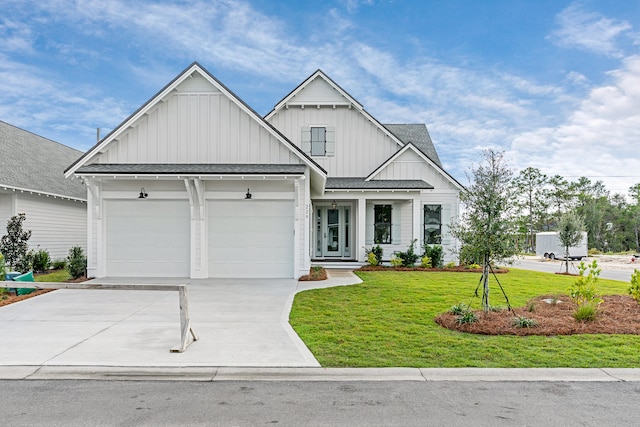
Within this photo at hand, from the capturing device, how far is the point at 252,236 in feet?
43.0

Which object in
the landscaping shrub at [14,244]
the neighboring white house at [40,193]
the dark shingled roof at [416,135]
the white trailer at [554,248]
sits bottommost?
the white trailer at [554,248]

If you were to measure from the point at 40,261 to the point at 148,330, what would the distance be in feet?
39.2

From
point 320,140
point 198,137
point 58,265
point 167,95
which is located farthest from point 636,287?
point 58,265

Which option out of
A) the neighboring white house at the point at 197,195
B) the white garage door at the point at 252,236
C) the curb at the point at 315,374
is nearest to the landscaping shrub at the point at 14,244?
the neighboring white house at the point at 197,195

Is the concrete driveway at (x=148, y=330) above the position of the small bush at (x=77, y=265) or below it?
below

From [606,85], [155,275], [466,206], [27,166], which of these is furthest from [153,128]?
[606,85]

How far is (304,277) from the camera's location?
41.9 feet

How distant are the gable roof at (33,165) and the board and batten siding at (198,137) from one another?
5464 millimetres

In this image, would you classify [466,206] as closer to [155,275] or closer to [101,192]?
[155,275]

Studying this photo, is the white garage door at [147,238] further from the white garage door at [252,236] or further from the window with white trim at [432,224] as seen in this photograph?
the window with white trim at [432,224]

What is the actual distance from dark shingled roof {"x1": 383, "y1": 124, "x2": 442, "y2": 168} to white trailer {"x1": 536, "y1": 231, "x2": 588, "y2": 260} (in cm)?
1659

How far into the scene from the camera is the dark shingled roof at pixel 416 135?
21484mm

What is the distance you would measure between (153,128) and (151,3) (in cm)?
490

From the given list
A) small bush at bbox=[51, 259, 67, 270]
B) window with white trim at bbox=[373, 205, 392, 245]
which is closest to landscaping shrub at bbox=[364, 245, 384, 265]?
window with white trim at bbox=[373, 205, 392, 245]
